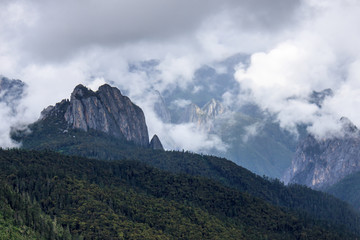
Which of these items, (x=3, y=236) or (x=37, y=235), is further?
(x=37, y=235)

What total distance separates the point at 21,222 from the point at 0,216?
7664 mm

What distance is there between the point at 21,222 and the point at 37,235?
917 cm

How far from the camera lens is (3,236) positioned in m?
179

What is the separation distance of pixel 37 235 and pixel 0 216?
15.5 meters

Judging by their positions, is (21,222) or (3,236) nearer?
(3,236)

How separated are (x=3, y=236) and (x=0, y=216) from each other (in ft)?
67.0

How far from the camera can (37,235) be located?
19525 cm

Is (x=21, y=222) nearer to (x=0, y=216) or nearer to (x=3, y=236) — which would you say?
(x=0, y=216)

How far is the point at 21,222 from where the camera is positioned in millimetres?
199875

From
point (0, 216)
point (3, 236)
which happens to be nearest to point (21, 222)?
point (0, 216)

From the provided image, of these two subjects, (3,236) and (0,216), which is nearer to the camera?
(3,236)
